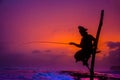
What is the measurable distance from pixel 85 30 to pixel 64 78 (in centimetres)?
3047

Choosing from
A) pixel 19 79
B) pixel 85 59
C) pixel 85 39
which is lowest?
pixel 85 59

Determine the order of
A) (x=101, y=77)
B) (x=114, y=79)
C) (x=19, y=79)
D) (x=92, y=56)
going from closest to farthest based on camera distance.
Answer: (x=92, y=56) → (x=101, y=77) → (x=114, y=79) → (x=19, y=79)

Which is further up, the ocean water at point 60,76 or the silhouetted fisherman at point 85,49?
the ocean water at point 60,76

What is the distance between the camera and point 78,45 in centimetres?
821

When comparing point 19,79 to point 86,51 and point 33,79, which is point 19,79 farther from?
point 86,51

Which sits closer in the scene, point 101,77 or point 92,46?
point 92,46

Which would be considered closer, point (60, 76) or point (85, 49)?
point (85, 49)

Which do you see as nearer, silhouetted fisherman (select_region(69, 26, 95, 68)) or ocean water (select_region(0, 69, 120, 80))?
silhouetted fisherman (select_region(69, 26, 95, 68))

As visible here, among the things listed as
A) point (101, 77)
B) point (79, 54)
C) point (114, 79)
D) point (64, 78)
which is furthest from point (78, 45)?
point (64, 78)

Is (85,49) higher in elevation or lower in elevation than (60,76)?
lower

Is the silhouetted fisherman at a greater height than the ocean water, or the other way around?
the ocean water

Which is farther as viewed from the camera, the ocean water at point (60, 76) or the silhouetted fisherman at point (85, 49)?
the ocean water at point (60, 76)

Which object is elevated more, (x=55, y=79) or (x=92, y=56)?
(x=55, y=79)

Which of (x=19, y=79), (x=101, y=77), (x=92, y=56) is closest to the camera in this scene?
(x=92, y=56)
